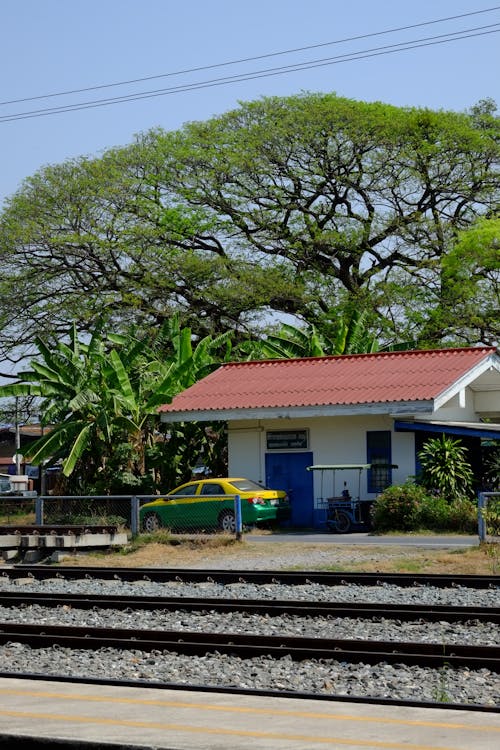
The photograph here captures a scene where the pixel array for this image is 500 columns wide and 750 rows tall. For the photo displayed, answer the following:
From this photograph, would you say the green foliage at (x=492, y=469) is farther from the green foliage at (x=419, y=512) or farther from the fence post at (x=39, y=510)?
the fence post at (x=39, y=510)

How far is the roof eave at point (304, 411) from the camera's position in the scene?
98.4ft

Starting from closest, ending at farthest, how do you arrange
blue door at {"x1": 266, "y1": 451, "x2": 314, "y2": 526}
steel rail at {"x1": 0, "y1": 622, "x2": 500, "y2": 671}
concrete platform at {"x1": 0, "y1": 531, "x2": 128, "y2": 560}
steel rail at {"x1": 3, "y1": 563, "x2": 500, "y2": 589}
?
1. steel rail at {"x1": 0, "y1": 622, "x2": 500, "y2": 671}
2. steel rail at {"x1": 3, "y1": 563, "x2": 500, "y2": 589}
3. concrete platform at {"x1": 0, "y1": 531, "x2": 128, "y2": 560}
4. blue door at {"x1": 266, "y1": 451, "x2": 314, "y2": 526}

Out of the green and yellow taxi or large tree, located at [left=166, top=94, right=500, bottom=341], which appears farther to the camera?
large tree, located at [left=166, top=94, right=500, bottom=341]

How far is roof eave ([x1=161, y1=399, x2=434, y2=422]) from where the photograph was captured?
29984 millimetres

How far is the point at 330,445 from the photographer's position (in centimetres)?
3206

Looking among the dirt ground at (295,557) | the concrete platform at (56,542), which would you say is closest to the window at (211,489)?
the dirt ground at (295,557)

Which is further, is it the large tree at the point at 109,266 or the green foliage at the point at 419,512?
the large tree at the point at 109,266

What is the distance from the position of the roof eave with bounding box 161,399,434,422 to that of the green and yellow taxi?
2.44 metres

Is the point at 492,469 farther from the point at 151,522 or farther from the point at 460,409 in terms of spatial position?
the point at 151,522

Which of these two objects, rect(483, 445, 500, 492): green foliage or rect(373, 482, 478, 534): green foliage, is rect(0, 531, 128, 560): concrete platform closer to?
rect(373, 482, 478, 534): green foliage

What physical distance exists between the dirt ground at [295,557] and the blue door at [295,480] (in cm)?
534

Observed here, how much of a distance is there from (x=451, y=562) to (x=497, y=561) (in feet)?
2.79

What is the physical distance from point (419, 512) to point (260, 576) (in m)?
9.54

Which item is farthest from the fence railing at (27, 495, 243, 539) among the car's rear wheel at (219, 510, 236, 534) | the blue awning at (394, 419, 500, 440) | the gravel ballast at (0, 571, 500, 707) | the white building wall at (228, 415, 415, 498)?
the gravel ballast at (0, 571, 500, 707)
